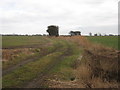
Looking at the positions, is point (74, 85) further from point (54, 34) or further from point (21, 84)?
point (54, 34)

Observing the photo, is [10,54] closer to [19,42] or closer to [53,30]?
[19,42]

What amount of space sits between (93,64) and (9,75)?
5.41 meters

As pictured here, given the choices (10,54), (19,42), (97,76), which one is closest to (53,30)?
(19,42)

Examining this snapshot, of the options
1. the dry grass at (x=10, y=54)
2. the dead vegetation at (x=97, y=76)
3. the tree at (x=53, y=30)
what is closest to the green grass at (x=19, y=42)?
the dry grass at (x=10, y=54)

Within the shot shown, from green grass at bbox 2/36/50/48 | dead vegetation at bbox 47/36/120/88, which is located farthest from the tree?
dead vegetation at bbox 47/36/120/88

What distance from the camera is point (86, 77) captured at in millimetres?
12906

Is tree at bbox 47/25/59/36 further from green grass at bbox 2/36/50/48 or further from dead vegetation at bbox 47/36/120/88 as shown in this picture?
dead vegetation at bbox 47/36/120/88

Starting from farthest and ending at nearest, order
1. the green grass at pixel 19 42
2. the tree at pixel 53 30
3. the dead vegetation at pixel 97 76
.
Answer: the tree at pixel 53 30 < the green grass at pixel 19 42 < the dead vegetation at pixel 97 76

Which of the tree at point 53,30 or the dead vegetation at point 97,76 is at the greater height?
the tree at point 53,30

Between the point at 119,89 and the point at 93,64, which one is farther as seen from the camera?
the point at 93,64

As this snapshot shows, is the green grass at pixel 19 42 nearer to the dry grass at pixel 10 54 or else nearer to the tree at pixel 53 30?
the dry grass at pixel 10 54

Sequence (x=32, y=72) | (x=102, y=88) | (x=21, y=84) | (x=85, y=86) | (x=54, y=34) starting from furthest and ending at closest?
(x=54, y=34), (x=32, y=72), (x=21, y=84), (x=85, y=86), (x=102, y=88)

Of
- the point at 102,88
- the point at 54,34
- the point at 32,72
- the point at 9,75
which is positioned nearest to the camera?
the point at 102,88

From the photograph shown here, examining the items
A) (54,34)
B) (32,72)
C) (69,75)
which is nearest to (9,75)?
(32,72)
